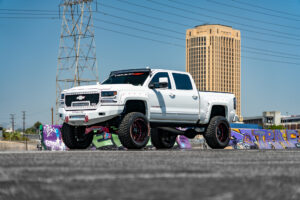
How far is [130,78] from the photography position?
13.9 metres

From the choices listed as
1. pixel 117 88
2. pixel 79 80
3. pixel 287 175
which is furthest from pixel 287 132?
pixel 79 80

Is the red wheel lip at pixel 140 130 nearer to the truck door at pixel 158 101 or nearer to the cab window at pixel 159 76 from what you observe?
the truck door at pixel 158 101

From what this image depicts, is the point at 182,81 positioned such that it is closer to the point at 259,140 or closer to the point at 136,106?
the point at 136,106

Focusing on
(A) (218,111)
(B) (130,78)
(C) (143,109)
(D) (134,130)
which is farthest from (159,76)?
(A) (218,111)

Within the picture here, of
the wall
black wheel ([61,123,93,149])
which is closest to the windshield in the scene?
black wheel ([61,123,93,149])

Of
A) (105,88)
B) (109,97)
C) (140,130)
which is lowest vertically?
(140,130)

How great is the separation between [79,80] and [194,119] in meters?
51.7

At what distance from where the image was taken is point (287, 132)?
23812 mm

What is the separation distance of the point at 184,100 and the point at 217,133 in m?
1.48

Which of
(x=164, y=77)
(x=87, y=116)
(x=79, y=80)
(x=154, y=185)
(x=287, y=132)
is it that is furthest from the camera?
(x=79, y=80)

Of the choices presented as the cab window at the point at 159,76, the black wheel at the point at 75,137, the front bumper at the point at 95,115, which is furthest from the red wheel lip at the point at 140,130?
the black wheel at the point at 75,137

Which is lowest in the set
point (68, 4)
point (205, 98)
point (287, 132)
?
point (287, 132)

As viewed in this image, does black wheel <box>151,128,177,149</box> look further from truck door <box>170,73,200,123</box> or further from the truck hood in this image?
the truck hood

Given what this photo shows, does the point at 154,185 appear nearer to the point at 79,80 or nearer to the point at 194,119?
the point at 194,119
